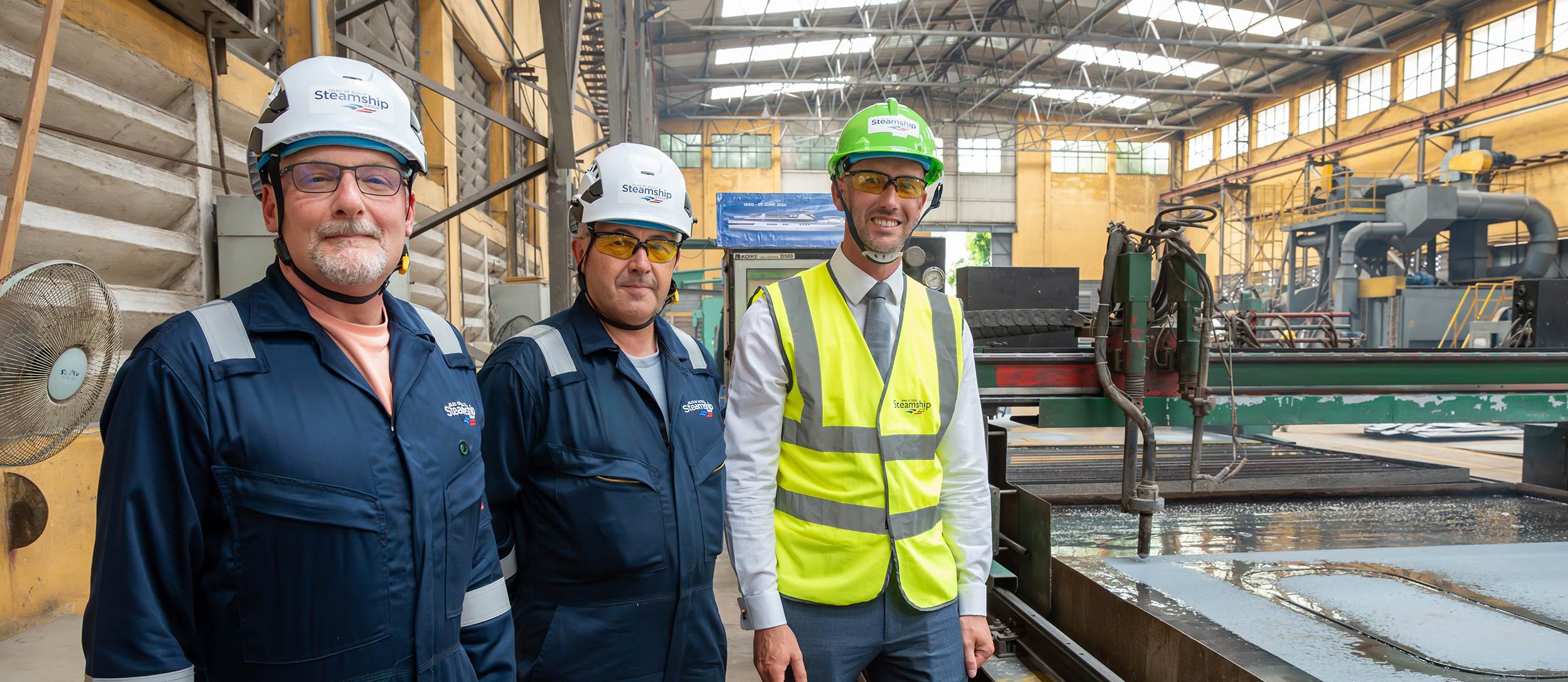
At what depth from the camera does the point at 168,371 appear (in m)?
1.14

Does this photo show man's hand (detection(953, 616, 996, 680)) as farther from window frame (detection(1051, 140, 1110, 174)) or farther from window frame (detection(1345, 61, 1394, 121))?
window frame (detection(1051, 140, 1110, 174))

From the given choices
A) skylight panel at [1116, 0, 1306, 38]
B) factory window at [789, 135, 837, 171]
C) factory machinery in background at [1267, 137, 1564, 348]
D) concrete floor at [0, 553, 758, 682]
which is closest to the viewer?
concrete floor at [0, 553, 758, 682]

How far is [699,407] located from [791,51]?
871 inches

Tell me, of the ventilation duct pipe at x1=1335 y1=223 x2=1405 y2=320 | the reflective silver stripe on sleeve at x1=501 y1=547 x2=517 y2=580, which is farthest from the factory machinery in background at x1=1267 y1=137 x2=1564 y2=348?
the reflective silver stripe on sleeve at x1=501 y1=547 x2=517 y2=580

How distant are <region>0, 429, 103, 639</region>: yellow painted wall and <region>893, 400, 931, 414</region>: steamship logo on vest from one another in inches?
127

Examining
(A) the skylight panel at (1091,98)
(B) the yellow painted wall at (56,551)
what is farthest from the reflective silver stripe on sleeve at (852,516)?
(A) the skylight panel at (1091,98)

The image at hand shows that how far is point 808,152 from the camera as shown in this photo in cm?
2806

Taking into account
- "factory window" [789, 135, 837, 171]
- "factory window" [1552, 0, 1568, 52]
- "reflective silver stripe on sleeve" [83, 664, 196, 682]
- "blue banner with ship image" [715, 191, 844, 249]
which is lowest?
"reflective silver stripe on sleeve" [83, 664, 196, 682]

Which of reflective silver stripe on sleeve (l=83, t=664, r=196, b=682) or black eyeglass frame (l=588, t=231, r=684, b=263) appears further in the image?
black eyeglass frame (l=588, t=231, r=684, b=263)

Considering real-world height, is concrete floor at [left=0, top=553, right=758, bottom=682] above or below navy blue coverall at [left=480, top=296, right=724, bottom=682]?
below

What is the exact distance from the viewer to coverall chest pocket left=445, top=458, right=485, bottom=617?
138cm

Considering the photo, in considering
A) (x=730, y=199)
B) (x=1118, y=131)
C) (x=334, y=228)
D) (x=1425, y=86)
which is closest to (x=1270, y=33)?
(x=1425, y=86)

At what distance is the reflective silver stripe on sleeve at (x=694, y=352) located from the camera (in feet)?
6.77

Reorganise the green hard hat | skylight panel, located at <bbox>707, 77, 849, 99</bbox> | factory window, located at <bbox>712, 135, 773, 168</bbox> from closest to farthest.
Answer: the green hard hat < skylight panel, located at <bbox>707, 77, 849, 99</bbox> < factory window, located at <bbox>712, 135, 773, 168</bbox>
